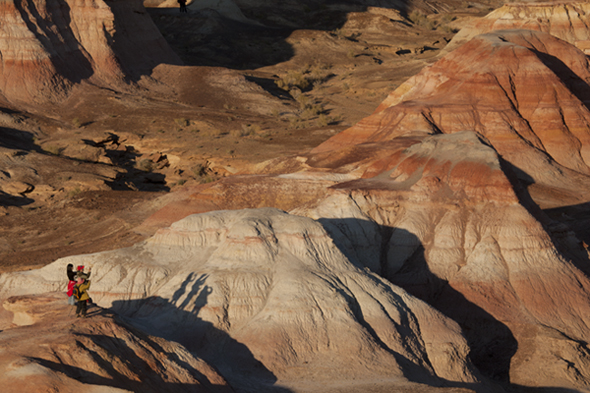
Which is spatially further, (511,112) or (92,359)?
(511,112)

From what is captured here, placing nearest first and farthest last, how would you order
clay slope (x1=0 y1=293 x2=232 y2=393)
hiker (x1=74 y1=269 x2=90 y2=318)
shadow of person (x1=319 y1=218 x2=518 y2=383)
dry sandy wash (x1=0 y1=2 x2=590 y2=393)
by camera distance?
clay slope (x1=0 y1=293 x2=232 y2=393) → dry sandy wash (x1=0 y1=2 x2=590 y2=393) → hiker (x1=74 y1=269 x2=90 y2=318) → shadow of person (x1=319 y1=218 x2=518 y2=383)

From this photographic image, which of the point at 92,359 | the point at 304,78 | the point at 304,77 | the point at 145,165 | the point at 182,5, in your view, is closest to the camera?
the point at 92,359

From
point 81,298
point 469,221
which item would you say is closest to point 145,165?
point 469,221

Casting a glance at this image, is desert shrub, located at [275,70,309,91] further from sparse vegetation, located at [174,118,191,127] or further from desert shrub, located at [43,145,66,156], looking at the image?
desert shrub, located at [43,145,66,156]

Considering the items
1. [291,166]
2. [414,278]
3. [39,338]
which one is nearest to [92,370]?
[39,338]

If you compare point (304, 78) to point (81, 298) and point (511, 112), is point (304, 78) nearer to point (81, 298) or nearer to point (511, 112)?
point (511, 112)

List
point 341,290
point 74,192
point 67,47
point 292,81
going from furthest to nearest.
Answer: point 292,81
point 67,47
point 74,192
point 341,290

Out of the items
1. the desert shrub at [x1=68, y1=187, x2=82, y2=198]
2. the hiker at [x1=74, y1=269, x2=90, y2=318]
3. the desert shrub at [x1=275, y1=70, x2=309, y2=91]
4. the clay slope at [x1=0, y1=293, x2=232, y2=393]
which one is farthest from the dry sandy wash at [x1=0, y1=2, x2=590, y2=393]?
the desert shrub at [x1=275, y1=70, x2=309, y2=91]
